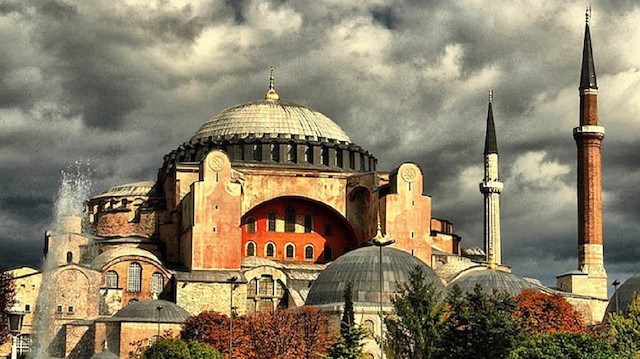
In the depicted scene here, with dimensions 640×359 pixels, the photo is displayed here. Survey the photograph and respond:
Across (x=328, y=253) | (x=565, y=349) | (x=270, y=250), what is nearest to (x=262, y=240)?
(x=270, y=250)

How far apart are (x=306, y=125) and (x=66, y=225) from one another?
41.3 ft

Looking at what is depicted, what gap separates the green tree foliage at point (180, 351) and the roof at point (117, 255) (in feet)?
35.8

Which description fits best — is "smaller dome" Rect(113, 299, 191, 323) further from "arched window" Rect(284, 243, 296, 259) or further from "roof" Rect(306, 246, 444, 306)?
"arched window" Rect(284, 243, 296, 259)

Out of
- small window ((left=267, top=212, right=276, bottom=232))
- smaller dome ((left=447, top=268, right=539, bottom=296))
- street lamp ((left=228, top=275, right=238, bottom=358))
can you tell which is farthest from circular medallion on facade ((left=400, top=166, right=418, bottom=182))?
street lamp ((left=228, top=275, right=238, bottom=358))

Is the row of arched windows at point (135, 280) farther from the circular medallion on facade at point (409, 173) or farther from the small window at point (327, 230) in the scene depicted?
the circular medallion on facade at point (409, 173)

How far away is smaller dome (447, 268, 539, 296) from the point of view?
168ft

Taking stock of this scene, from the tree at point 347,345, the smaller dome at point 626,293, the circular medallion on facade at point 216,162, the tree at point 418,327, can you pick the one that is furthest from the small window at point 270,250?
the tree at point 347,345

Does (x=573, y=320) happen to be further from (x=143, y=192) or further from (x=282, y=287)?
(x=143, y=192)

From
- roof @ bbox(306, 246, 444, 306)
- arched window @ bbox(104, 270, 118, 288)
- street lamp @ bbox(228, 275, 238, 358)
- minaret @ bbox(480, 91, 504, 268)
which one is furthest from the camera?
minaret @ bbox(480, 91, 504, 268)

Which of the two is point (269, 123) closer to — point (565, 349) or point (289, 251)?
point (289, 251)

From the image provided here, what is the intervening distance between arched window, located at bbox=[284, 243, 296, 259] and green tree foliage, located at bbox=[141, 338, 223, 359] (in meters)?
16.0

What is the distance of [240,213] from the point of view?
5709 cm

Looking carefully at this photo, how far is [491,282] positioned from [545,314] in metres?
6.19

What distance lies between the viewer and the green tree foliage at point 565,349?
33.6 metres
